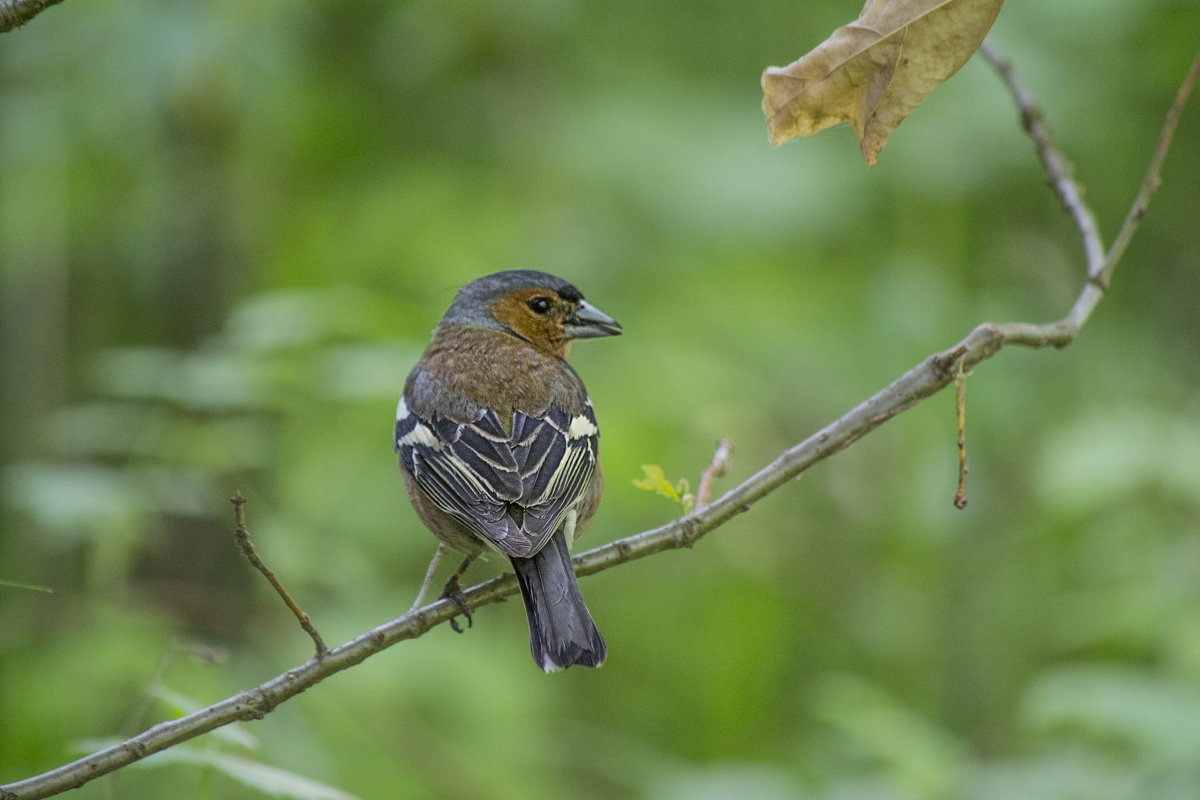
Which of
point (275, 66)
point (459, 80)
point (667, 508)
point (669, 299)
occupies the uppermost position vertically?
point (459, 80)

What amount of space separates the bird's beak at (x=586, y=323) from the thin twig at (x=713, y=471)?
1.42m

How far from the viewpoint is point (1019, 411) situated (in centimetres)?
560

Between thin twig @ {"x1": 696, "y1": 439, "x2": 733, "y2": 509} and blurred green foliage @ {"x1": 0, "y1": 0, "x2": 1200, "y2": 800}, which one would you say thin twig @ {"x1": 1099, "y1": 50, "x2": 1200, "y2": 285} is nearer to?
thin twig @ {"x1": 696, "y1": 439, "x2": 733, "y2": 509}

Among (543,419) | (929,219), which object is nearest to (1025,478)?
(929,219)

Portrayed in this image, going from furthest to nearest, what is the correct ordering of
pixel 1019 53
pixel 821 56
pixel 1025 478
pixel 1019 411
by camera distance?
1. pixel 1025 478
2. pixel 1019 411
3. pixel 1019 53
4. pixel 821 56

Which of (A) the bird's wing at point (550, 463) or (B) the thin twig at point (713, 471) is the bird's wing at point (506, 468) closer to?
(A) the bird's wing at point (550, 463)

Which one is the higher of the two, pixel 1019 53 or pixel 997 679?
pixel 1019 53

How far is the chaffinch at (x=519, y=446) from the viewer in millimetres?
2723

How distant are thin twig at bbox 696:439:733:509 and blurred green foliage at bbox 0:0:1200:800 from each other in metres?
1.55

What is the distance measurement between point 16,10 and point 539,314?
244 centimetres

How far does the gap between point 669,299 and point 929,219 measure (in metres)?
1.53

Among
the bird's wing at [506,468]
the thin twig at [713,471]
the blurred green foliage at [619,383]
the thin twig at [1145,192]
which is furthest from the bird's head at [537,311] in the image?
the thin twig at [1145,192]

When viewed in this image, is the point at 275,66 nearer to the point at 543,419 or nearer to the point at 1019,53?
the point at 543,419

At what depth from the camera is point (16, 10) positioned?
1.80 meters
